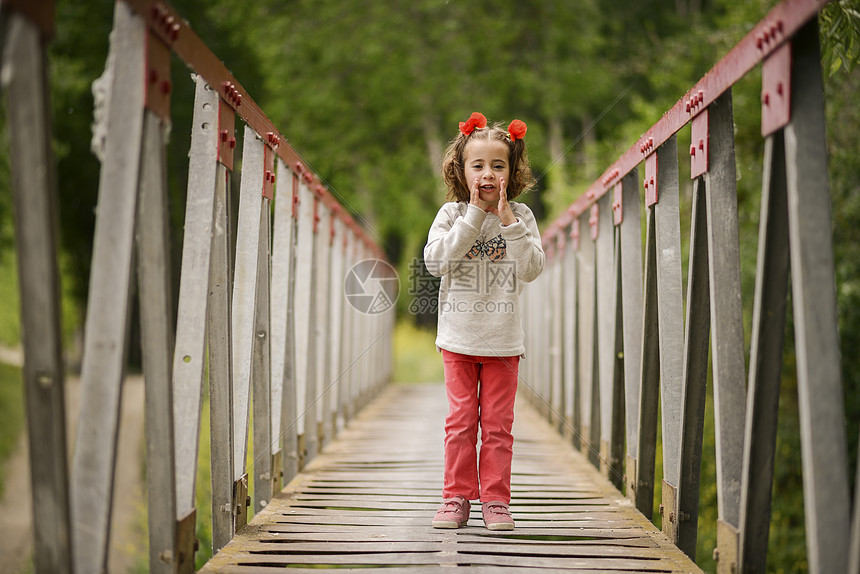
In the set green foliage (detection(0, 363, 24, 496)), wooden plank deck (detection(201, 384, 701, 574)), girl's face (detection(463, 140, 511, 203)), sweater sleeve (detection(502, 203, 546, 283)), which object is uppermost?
girl's face (detection(463, 140, 511, 203))

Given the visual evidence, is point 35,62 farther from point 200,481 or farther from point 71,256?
point 71,256

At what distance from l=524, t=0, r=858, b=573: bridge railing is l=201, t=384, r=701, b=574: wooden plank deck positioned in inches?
6.0

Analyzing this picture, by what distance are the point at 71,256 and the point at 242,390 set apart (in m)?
14.0

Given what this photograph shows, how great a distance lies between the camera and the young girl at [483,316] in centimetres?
254

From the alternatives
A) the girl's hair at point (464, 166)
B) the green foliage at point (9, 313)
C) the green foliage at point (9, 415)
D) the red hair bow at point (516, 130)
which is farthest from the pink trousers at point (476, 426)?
the green foliage at point (9, 313)

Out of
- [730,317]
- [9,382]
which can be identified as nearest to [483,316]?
[730,317]

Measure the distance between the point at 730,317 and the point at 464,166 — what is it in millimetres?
1031

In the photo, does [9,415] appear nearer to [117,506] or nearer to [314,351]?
[117,506]

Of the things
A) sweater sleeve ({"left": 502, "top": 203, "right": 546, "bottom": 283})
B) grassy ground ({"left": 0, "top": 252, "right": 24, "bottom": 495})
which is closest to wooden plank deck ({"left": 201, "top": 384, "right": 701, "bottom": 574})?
sweater sleeve ({"left": 502, "top": 203, "right": 546, "bottom": 283})

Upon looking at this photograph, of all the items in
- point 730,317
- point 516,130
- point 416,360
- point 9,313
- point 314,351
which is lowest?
Answer: point 416,360

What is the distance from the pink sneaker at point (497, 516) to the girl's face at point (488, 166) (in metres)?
0.91

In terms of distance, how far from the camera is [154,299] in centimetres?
173

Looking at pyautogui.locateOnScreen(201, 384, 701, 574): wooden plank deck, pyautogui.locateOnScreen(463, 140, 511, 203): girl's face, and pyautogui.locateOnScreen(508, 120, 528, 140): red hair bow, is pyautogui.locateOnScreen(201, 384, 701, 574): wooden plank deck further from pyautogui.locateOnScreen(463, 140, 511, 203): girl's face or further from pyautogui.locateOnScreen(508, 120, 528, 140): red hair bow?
pyautogui.locateOnScreen(508, 120, 528, 140): red hair bow

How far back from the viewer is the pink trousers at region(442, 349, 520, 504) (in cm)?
261
